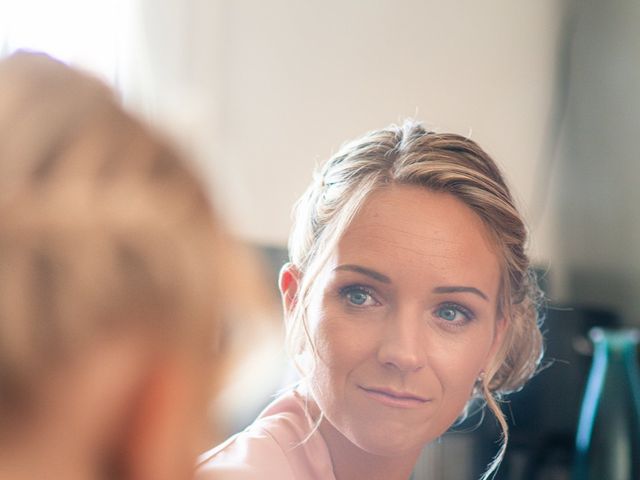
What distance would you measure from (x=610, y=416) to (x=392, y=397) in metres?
0.60

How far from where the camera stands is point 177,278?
347mm

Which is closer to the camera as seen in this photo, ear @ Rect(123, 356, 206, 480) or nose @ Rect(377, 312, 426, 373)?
ear @ Rect(123, 356, 206, 480)

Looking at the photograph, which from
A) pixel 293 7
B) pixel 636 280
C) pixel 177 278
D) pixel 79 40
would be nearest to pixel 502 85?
pixel 293 7

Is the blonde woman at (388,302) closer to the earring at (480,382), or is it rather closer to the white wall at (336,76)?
the earring at (480,382)

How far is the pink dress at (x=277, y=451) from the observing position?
648 millimetres

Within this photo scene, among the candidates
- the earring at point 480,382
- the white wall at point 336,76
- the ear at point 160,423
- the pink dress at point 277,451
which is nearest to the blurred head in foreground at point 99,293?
the ear at point 160,423

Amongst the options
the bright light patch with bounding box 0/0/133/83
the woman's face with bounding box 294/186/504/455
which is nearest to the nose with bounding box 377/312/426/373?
the woman's face with bounding box 294/186/504/455

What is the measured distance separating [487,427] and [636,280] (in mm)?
784

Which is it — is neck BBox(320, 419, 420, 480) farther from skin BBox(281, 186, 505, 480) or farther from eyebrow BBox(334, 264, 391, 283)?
eyebrow BBox(334, 264, 391, 283)

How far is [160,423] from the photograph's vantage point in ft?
1.16

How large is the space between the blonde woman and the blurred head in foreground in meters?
0.33

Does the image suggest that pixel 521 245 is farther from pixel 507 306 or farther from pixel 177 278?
pixel 177 278

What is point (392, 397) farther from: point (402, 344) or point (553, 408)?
point (553, 408)

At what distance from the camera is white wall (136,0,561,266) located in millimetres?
1176
